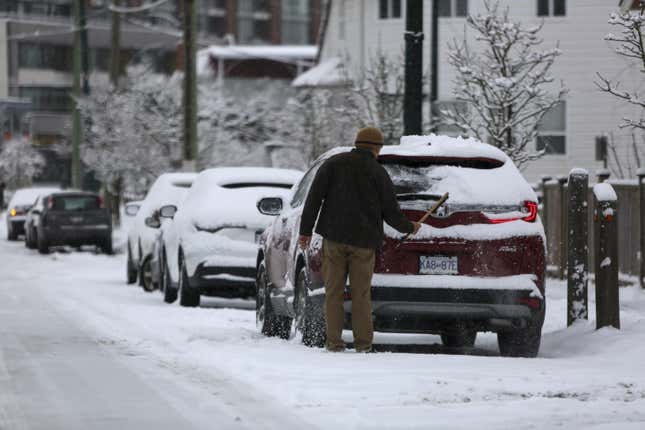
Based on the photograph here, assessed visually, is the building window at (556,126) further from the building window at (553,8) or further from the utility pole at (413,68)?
the utility pole at (413,68)

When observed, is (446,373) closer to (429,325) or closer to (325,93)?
(429,325)

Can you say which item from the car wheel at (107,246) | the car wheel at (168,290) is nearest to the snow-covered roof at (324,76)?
the car wheel at (107,246)

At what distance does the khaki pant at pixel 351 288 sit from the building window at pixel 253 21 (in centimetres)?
10997

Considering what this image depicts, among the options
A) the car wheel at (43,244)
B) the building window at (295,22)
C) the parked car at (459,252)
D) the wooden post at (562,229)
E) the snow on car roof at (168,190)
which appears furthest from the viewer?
the building window at (295,22)

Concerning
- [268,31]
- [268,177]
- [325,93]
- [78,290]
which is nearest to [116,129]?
[325,93]

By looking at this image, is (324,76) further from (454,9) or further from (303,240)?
(303,240)

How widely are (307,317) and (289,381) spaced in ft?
8.55

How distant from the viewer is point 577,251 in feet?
45.2

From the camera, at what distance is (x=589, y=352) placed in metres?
12.6

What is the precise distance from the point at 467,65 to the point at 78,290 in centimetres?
629

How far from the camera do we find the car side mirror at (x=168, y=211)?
802 inches

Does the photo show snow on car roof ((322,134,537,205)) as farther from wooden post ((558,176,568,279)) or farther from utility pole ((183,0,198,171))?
utility pole ((183,0,198,171))

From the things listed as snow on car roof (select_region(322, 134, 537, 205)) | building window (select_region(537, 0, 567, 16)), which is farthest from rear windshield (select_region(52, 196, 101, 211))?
snow on car roof (select_region(322, 134, 537, 205))

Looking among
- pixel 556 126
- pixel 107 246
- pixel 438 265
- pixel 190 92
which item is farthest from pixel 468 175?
pixel 556 126
